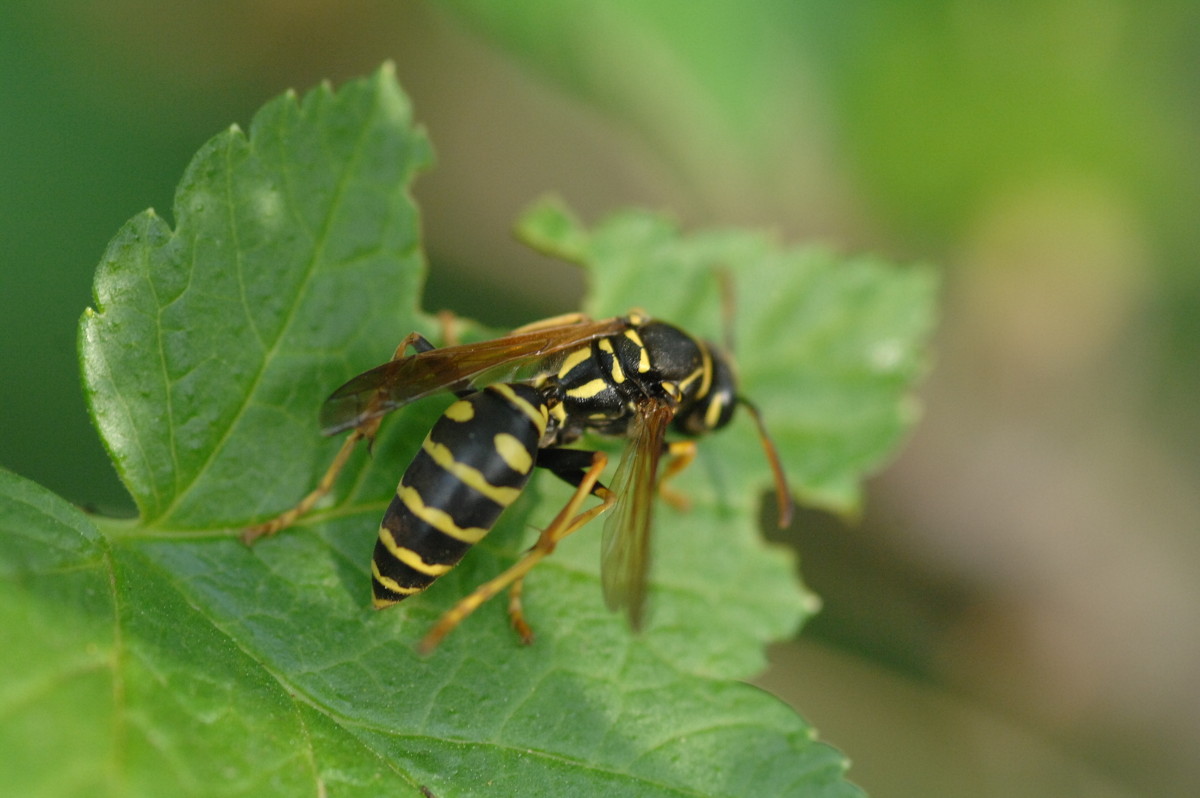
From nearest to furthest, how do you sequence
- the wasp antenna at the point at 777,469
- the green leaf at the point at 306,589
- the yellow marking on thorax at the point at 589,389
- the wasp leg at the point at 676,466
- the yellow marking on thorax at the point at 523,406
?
the green leaf at the point at 306,589 → the yellow marking on thorax at the point at 523,406 → the yellow marking on thorax at the point at 589,389 → the wasp leg at the point at 676,466 → the wasp antenna at the point at 777,469

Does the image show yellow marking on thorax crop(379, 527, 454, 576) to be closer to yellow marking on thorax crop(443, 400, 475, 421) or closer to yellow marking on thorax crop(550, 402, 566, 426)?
yellow marking on thorax crop(443, 400, 475, 421)

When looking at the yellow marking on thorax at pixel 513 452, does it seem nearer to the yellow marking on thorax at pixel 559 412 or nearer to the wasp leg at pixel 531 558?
the wasp leg at pixel 531 558

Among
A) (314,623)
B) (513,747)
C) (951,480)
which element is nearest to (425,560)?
(314,623)

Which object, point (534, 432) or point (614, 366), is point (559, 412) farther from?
point (534, 432)

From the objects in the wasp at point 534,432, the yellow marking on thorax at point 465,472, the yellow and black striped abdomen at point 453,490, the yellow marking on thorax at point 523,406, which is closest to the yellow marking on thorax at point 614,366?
the wasp at point 534,432

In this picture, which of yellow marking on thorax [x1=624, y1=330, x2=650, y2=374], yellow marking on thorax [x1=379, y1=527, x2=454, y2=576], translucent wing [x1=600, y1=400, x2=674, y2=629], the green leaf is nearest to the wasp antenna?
the green leaf

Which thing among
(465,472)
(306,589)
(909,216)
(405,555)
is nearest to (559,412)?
(465,472)

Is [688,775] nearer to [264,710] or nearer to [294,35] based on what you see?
[264,710]
